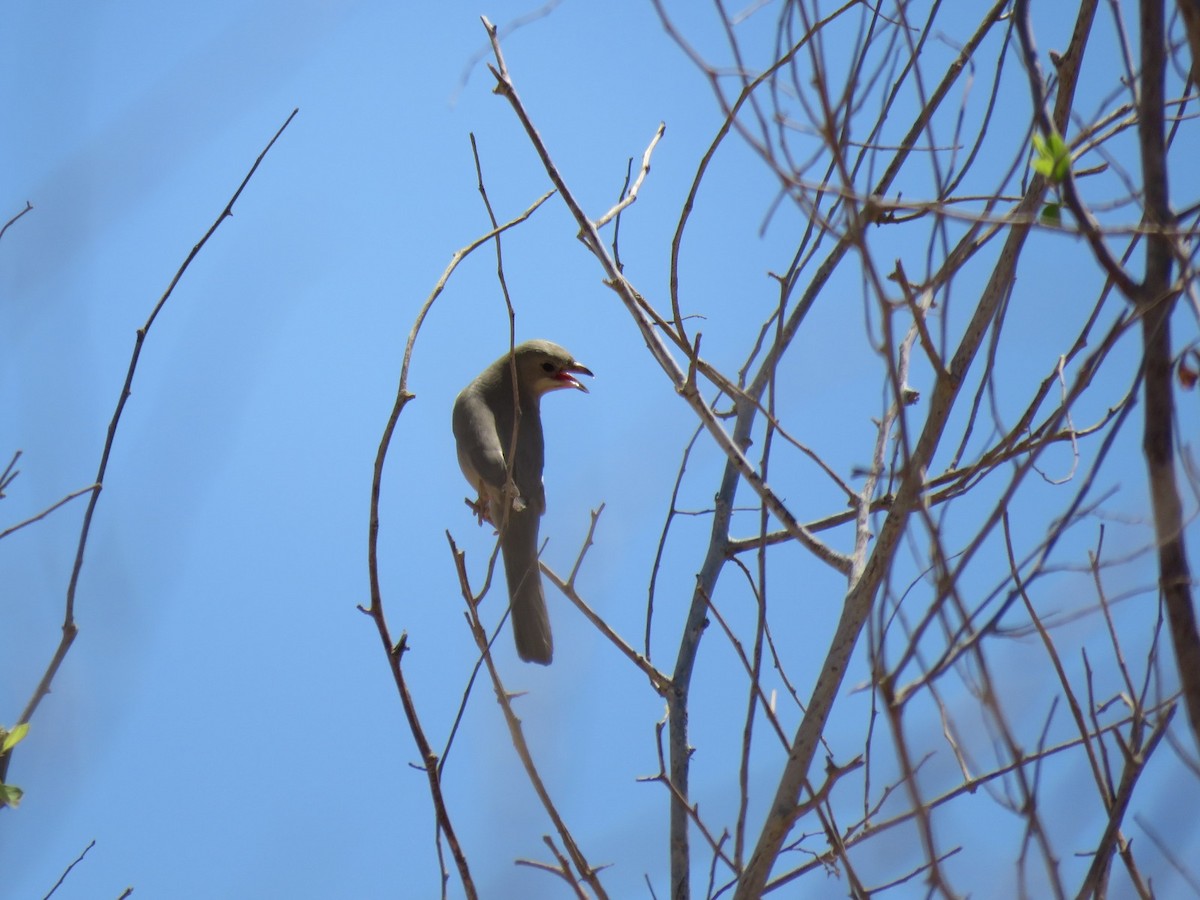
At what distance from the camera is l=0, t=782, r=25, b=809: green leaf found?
2.55 meters

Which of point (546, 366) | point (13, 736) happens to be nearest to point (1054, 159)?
point (13, 736)

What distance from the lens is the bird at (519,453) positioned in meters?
5.89

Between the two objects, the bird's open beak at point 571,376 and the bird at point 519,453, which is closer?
the bird at point 519,453

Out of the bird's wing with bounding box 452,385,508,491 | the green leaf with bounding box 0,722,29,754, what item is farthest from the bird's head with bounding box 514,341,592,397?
the green leaf with bounding box 0,722,29,754

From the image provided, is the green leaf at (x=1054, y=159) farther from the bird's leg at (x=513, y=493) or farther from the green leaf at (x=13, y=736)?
the green leaf at (x=13, y=736)

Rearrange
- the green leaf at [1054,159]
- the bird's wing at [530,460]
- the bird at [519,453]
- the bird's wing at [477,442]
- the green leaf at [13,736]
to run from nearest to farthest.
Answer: the green leaf at [1054,159] → the green leaf at [13,736] → the bird at [519,453] → the bird's wing at [477,442] → the bird's wing at [530,460]

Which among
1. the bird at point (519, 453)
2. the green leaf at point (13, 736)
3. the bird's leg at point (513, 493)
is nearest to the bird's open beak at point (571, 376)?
the bird at point (519, 453)

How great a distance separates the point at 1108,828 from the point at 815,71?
1.26 metres

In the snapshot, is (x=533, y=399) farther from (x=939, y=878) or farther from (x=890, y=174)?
(x=939, y=878)

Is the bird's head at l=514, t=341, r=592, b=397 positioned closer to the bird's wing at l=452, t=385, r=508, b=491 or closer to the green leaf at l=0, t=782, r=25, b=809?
the bird's wing at l=452, t=385, r=508, b=491

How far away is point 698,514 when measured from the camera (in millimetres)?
3572

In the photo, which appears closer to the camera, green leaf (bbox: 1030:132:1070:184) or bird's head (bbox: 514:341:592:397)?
green leaf (bbox: 1030:132:1070:184)

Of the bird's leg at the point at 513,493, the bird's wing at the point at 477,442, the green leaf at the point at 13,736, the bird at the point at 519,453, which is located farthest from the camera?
the bird's wing at the point at 477,442

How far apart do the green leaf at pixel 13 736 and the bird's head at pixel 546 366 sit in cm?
516
